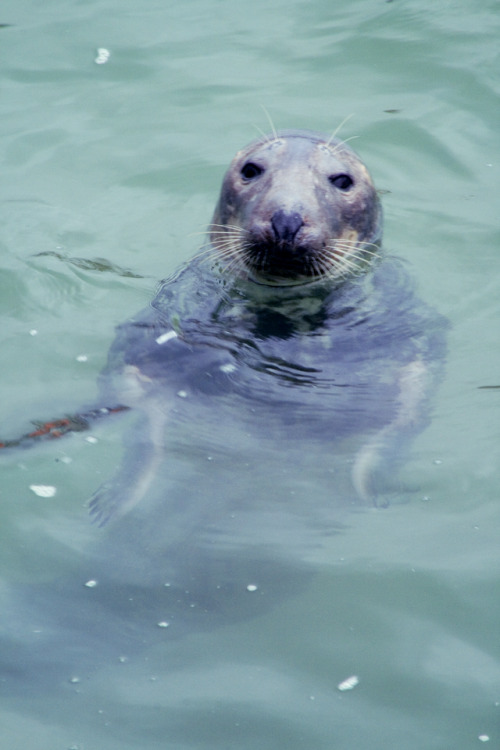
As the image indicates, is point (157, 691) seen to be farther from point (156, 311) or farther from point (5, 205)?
point (5, 205)

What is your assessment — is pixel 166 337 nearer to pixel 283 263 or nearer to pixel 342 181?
pixel 283 263

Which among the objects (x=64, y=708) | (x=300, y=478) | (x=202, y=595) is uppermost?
(x=300, y=478)

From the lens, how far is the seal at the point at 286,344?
16.0 feet

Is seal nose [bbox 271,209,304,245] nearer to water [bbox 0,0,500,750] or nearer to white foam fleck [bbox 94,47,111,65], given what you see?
water [bbox 0,0,500,750]

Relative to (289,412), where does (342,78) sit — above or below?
above

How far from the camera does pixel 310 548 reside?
4.39m

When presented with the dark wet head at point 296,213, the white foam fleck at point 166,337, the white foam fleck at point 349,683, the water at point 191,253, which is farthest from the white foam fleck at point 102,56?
the white foam fleck at point 349,683

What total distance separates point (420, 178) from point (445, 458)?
3404 mm

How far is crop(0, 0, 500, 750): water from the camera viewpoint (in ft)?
12.2

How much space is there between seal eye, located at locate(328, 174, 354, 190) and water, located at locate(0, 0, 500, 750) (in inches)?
36.9

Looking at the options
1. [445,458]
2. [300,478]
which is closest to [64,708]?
[300,478]

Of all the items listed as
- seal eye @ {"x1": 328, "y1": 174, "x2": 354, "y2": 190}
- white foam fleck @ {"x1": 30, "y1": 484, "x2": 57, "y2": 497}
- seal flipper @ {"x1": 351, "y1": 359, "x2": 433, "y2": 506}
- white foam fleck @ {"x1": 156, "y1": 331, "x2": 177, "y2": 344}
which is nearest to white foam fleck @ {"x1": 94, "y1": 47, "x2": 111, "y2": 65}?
seal eye @ {"x1": 328, "y1": 174, "x2": 354, "y2": 190}

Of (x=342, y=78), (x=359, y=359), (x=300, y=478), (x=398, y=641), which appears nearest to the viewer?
(x=398, y=641)

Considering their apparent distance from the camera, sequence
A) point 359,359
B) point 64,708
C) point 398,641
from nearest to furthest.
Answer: point 64,708
point 398,641
point 359,359
